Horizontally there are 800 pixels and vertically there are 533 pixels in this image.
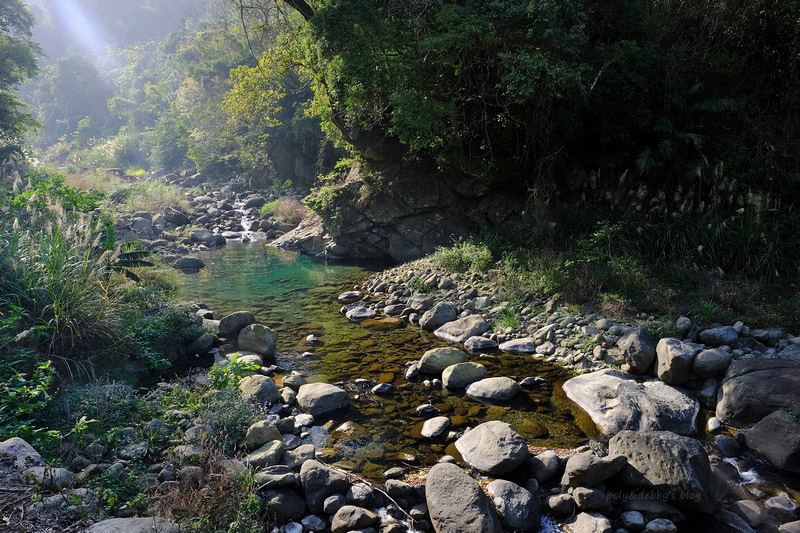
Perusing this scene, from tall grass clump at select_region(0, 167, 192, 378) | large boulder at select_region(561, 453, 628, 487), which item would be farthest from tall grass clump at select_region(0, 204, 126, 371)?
large boulder at select_region(561, 453, 628, 487)

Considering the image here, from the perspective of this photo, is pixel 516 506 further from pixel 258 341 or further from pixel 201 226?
pixel 201 226

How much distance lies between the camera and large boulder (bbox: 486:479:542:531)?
3926 mm

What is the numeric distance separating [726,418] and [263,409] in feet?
16.3

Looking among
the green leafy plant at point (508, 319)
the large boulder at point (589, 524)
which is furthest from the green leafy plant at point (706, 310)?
the large boulder at point (589, 524)

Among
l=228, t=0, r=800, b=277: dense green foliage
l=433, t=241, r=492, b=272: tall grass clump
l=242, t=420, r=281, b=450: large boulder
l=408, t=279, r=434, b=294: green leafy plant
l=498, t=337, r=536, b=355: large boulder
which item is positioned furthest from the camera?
l=408, t=279, r=434, b=294: green leafy plant

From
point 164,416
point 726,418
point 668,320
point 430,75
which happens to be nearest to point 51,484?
point 164,416

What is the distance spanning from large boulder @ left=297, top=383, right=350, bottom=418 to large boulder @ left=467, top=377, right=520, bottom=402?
1575mm

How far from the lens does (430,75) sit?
1038cm

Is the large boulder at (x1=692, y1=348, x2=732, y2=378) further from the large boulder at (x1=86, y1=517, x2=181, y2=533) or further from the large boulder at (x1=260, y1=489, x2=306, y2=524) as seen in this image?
the large boulder at (x1=86, y1=517, x2=181, y2=533)

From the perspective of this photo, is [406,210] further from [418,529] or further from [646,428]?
[418,529]

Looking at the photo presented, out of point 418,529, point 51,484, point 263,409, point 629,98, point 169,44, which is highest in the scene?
point 169,44

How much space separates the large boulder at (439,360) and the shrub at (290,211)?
1411 centimetres

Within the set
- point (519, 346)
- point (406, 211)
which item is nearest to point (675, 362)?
point (519, 346)

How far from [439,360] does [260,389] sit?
7.87 ft
